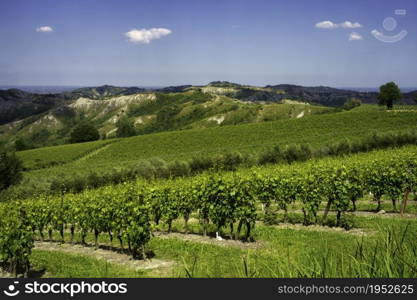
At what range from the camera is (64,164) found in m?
101

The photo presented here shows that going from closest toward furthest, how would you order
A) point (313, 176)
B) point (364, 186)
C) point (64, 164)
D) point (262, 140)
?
point (313, 176) < point (364, 186) < point (262, 140) < point (64, 164)

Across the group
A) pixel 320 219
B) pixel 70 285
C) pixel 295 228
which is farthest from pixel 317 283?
pixel 320 219

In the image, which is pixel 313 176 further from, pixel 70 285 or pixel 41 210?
pixel 70 285

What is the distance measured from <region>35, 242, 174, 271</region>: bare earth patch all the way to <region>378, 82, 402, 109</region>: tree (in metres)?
127

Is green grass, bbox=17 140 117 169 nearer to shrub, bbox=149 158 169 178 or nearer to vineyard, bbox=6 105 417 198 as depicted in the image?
vineyard, bbox=6 105 417 198

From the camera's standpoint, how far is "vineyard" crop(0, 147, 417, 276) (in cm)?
1644

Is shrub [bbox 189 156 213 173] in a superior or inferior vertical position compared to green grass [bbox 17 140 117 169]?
superior

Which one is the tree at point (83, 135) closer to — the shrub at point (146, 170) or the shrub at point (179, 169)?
the shrub at point (146, 170)

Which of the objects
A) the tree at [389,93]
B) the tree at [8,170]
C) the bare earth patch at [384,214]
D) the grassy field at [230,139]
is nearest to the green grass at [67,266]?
the bare earth patch at [384,214]

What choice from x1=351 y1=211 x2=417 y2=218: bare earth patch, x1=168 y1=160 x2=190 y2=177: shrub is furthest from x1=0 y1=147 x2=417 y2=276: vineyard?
x1=168 y1=160 x2=190 y2=177: shrub

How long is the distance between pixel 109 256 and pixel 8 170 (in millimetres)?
66136

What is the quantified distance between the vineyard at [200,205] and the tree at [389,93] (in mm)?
109594

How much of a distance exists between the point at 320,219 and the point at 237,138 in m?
71.2

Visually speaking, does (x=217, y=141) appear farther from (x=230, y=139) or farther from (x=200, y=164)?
(x=200, y=164)
